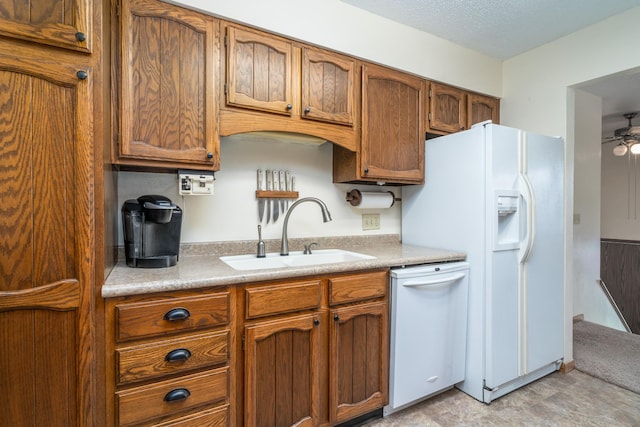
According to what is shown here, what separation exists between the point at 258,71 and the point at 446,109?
1429 mm

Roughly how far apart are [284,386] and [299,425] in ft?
0.69

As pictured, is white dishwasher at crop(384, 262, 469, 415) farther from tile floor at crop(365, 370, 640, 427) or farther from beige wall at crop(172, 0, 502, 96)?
beige wall at crop(172, 0, 502, 96)

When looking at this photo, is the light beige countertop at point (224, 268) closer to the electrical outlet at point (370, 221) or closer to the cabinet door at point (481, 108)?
the electrical outlet at point (370, 221)

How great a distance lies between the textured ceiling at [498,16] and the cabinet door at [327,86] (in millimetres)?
424

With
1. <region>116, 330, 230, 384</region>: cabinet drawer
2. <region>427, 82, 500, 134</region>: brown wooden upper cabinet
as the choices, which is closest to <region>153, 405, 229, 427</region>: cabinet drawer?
<region>116, 330, 230, 384</region>: cabinet drawer

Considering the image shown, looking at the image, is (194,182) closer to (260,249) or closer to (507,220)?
(260,249)

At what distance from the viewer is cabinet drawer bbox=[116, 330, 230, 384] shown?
1.15m

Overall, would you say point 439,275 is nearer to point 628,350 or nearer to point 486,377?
point 486,377

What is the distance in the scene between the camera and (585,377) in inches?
86.9

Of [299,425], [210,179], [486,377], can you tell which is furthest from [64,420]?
[486,377]

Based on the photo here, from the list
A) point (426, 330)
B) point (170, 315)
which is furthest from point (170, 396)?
point (426, 330)

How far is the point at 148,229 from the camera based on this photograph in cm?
141

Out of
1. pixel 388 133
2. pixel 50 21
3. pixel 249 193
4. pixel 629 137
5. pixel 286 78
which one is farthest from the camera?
pixel 629 137

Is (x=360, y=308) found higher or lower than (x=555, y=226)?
lower
